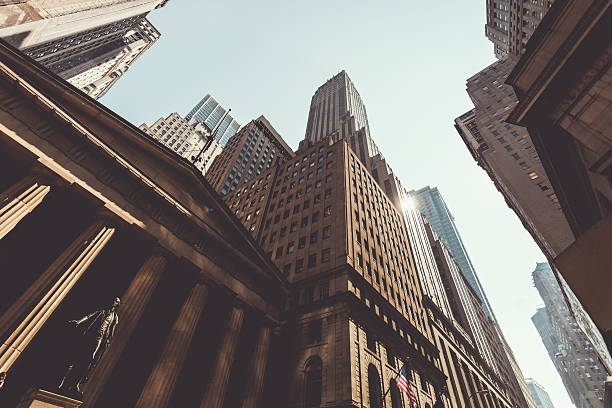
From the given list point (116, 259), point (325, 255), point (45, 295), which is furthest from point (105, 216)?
point (325, 255)

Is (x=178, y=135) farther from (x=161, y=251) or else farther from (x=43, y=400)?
(x=43, y=400)

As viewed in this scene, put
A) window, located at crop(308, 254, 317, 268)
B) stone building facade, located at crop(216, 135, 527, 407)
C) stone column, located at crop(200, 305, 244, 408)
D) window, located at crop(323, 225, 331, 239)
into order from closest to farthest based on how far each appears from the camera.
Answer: stone column, located at crop(200, 305, 244, 408)
stone building facade, located at crop(216, 135, 527, 407)
window, located at crop(308, 254, 317, 268)
window, located at crop(323, 225, 331, 239)

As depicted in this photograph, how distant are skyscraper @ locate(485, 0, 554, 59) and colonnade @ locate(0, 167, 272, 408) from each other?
2282 inches

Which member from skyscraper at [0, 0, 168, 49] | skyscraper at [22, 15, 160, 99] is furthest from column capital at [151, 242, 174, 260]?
skyscraper at [22, 15, 160, 99]

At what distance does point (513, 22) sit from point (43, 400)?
85.8m

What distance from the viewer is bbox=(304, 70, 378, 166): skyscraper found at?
344 ft

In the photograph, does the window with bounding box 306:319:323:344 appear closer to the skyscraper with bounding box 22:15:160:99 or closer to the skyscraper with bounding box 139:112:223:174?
Result: the skyscraper with bounding box 22:15:160:99

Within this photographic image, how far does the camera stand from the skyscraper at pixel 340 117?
105m

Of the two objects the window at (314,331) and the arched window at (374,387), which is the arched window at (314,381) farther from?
the arched window at (374,387)

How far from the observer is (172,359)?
1766cm

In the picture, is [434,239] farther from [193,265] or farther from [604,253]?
[604,253]

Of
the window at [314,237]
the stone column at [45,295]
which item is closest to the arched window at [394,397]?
the window at [314,237]

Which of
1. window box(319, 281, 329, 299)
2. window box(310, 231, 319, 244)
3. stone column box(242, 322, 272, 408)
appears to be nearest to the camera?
stone column box(242, 322, 272, 408)

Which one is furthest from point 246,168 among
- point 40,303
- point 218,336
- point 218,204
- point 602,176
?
point 602,176
